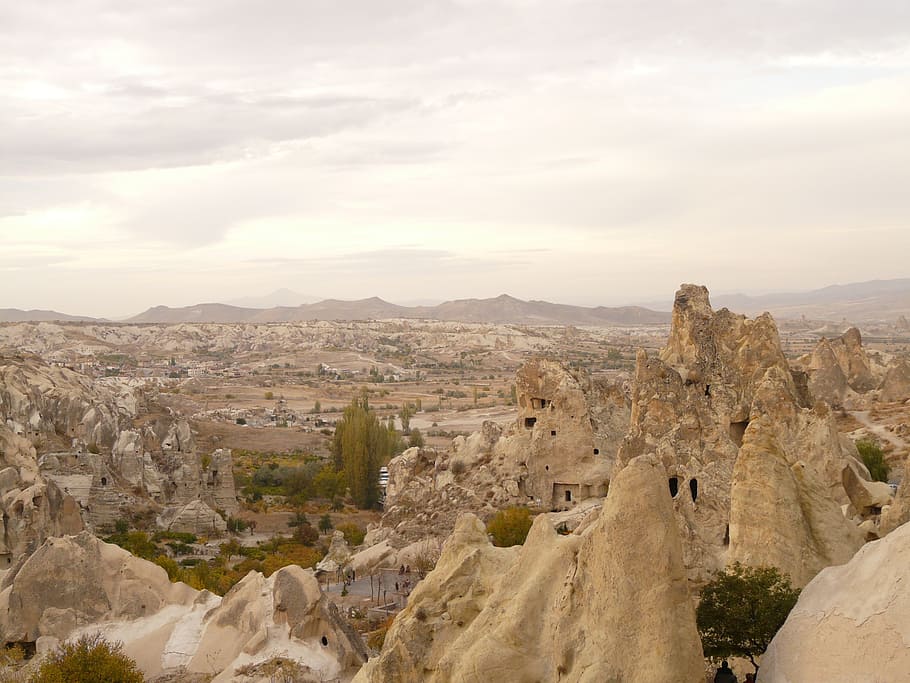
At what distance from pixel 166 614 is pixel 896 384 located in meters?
37.8

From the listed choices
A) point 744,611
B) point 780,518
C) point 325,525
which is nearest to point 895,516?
point 780,518

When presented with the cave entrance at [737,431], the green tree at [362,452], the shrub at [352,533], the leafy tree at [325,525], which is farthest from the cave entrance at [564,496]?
Result: the green tree at [362,452]

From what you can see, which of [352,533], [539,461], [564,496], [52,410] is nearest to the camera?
[564,496]

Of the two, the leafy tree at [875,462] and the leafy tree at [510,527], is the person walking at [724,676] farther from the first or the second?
the leafy tree at [875,462]

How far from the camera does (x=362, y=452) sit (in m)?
47.0

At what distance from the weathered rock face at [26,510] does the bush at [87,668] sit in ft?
28.5

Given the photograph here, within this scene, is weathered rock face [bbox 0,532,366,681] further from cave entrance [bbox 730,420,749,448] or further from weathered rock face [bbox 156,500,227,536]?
weathered rock face [bbox 156,500,227,536]

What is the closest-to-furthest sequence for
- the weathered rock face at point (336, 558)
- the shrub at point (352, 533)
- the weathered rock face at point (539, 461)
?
1. the weathered rock face at point (336, 558)
2. the weathered rock face at point (539, 461)
3. the shrub at point (352, 533)

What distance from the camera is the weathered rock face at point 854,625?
26.6 ft

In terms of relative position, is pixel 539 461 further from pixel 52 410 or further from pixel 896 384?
pixel 52 410

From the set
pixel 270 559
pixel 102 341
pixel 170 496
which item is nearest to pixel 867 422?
pixel 270 559

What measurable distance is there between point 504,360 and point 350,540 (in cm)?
12933

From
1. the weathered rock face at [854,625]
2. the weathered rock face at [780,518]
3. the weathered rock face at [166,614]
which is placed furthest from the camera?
the weathered rock face at [166,614]

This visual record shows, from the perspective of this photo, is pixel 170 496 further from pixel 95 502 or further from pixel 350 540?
pixel 350 540
